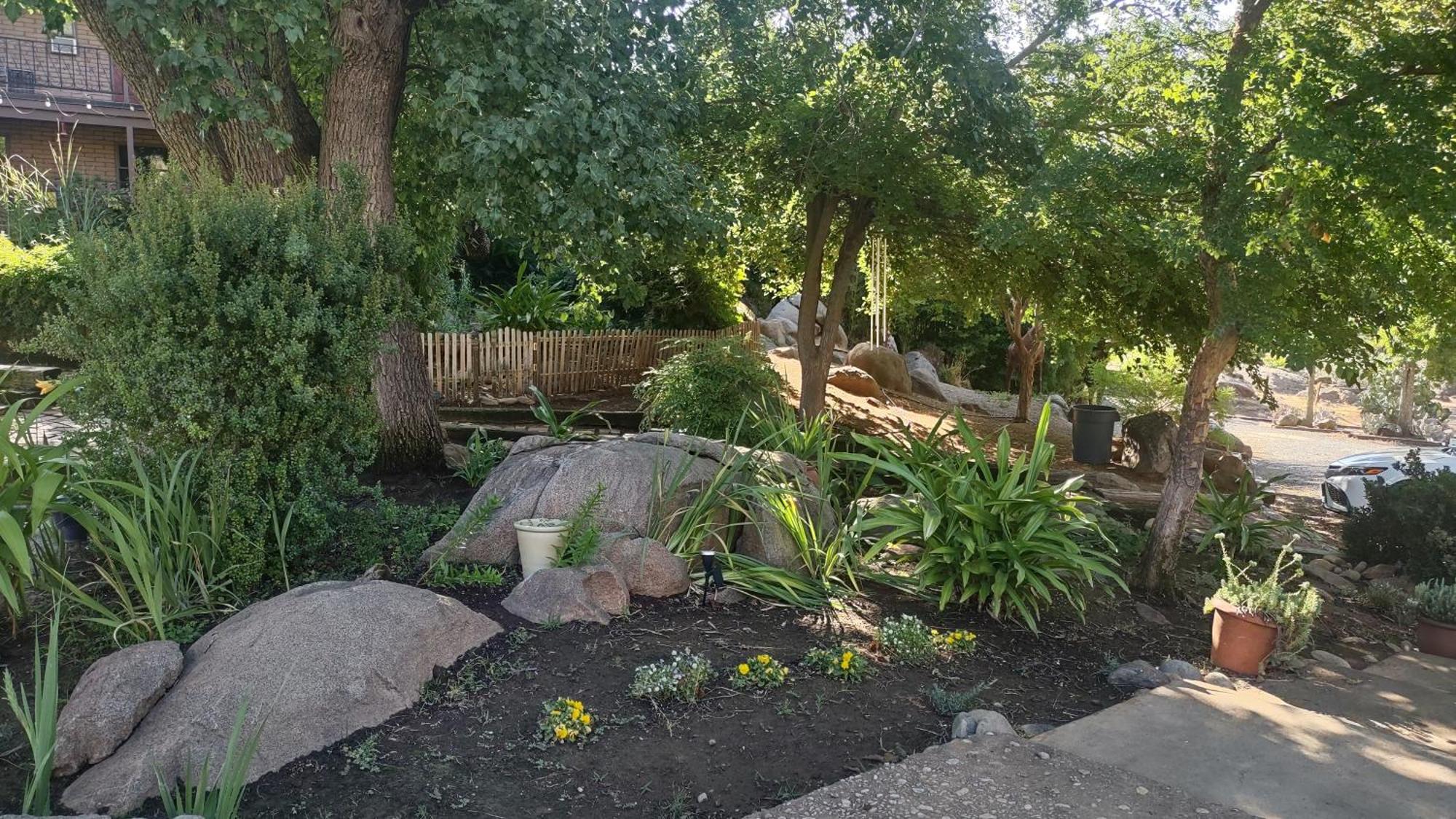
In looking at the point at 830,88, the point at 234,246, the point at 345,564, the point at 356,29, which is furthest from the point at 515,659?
the point at 830,88

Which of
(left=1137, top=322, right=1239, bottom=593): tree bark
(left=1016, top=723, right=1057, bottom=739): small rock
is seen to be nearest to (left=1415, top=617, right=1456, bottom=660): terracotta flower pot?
(left=1137, top=322, right=1239, bottom=593): tree bark

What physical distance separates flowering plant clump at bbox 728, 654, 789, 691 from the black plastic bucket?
1180cm

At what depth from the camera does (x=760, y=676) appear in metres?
4.56

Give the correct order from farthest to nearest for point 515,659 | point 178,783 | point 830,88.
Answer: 1. point 830,88
2. point 515,659
3. point 178,783

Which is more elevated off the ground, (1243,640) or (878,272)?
(878,272)

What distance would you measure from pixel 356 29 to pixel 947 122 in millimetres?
5276

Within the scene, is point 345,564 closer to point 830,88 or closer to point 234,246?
point 234,246

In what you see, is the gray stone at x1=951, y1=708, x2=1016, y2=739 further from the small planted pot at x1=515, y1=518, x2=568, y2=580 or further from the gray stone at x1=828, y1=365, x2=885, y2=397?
the gray stone at x1=828, y1=365, x2=885, y2=397

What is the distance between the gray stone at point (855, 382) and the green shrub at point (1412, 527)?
8854 millimetres

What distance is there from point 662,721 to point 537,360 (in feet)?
38.3

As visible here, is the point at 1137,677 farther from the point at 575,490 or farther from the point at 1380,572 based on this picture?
the point at 1380,572

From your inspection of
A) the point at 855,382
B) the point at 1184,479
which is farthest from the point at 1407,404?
the point at 1184,479

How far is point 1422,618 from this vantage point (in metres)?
6.67

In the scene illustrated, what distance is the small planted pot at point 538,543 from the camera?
218 inches
